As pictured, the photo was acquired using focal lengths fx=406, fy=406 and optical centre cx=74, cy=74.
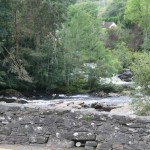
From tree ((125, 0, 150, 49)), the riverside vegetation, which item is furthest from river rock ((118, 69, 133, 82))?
tree ((125, 0, 150, 49))

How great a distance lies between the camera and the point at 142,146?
9.35m

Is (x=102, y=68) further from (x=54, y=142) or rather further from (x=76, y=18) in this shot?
(x=54, y=142)

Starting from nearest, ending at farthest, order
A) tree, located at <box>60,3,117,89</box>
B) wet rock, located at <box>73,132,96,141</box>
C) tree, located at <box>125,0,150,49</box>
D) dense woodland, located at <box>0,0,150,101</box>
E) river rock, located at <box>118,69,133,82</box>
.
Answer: wet rock, located at <box>73,132,96,141</box> → dense woodland, located at <box>0,0,150,101</box> → tree, located at <box>60,3,117,89</box> → river rock, located at <box>118,69,133,82</box> → tree, located at <box>125,0,150,49</box>

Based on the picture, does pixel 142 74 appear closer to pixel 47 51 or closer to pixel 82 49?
pixel 47 51

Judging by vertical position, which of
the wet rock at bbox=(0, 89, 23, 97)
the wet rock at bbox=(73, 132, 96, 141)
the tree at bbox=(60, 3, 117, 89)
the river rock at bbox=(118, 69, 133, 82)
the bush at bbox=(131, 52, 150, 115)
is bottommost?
the river rock at bbox=(118, 69, 133, 82)

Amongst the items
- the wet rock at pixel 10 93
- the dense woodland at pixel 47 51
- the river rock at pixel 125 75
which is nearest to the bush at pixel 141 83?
the dense woodland at pixel 47 51

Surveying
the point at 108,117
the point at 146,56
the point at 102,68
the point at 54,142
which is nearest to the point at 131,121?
the point at 108,117

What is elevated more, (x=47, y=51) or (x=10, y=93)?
(x=47, y=51)

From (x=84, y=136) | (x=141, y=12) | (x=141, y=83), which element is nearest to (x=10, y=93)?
(x=141, y=83)

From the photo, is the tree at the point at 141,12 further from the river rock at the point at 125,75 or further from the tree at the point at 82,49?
the tree at the point at 82,49

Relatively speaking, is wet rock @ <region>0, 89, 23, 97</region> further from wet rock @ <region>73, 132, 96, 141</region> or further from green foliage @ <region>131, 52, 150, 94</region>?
wet rock @ <region>73, 132, 96, 141</region>

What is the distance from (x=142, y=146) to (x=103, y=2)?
613ft

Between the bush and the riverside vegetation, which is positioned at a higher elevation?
the bush

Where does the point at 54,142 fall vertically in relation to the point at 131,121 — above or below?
below
